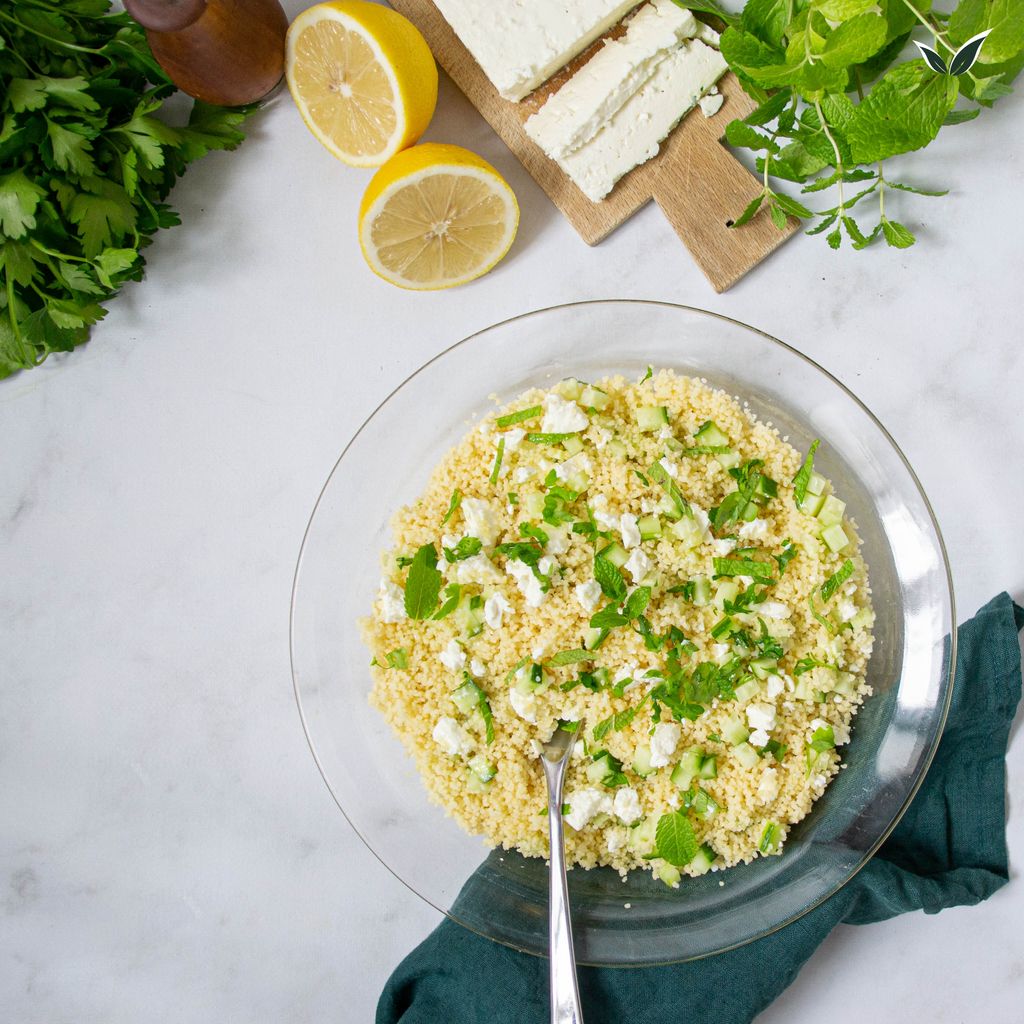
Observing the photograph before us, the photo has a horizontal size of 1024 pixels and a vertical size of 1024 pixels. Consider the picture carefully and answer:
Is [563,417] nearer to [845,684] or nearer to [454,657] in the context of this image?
[454,657]

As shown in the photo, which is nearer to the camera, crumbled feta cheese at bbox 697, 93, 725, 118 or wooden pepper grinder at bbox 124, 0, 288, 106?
wooden pepper grinder at bbox 124, 0, 288, 106

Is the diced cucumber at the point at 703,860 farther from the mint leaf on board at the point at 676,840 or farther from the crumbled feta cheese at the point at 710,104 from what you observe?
the crumbled feta cheese at the point at 710,104

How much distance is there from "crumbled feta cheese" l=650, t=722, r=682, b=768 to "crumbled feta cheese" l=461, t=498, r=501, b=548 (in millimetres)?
538

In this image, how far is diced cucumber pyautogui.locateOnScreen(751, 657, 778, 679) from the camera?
1.63 metres

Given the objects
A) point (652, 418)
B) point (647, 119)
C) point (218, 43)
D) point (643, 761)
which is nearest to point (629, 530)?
point (652, 418)

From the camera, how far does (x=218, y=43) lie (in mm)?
1704

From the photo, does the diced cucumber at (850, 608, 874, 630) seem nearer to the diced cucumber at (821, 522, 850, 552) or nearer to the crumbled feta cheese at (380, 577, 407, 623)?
the diced cucumber at (821, 522, 850, 552)

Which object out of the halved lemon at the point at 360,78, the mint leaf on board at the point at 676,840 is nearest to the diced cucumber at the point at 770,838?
the mint leaf on board at the point at 676,840

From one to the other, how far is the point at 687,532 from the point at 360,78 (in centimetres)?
129

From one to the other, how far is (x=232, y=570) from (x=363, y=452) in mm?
536

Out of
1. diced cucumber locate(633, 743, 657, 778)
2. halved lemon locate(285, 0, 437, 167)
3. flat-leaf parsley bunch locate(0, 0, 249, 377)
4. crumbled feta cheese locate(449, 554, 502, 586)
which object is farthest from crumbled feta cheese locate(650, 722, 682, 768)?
flat-leaf parsley bunch locate(0, 0, 249, 377)

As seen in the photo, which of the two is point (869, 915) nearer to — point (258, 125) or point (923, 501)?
point (923, 501)

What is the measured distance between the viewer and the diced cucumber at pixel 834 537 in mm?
1657

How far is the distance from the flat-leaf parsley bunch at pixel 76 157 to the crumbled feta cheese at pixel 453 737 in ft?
4.34
